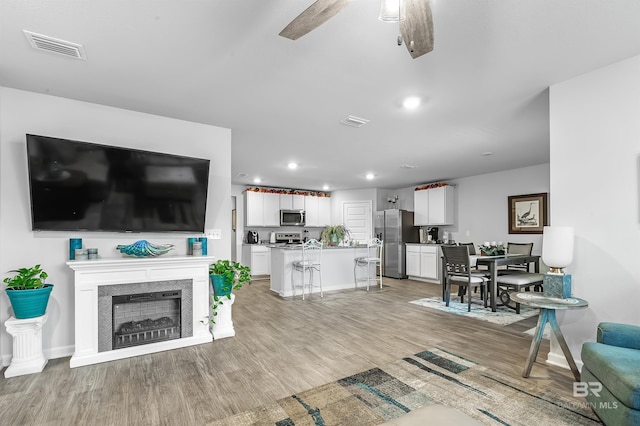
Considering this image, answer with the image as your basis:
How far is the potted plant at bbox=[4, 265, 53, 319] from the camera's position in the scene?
2.64 m

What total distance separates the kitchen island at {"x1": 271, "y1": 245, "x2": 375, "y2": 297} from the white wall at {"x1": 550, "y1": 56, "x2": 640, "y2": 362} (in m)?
4.02

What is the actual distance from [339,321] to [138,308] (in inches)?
94.7

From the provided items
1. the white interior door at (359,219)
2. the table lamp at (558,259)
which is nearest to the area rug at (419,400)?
the table lamp at (558,259)

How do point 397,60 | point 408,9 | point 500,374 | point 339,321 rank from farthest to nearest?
point 339,321 < point 500,374 < point 397,60 < point 408,9

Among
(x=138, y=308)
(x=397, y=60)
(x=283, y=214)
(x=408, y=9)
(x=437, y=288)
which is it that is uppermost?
(x=397, y=60)

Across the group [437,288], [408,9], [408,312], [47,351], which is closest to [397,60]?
[408,9]

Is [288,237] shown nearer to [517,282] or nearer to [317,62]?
[517,282]

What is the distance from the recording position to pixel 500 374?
261 cm

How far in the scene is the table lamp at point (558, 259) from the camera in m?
2.61

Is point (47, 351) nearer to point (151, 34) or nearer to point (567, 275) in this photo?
point (151, 34)

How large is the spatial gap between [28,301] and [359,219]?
761 cm

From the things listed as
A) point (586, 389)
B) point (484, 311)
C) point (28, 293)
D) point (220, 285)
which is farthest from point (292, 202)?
point (586, 389)

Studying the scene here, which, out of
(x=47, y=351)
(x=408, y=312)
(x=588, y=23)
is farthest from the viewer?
(x=408, y=312)

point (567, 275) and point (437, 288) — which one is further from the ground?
point (567, 275)
